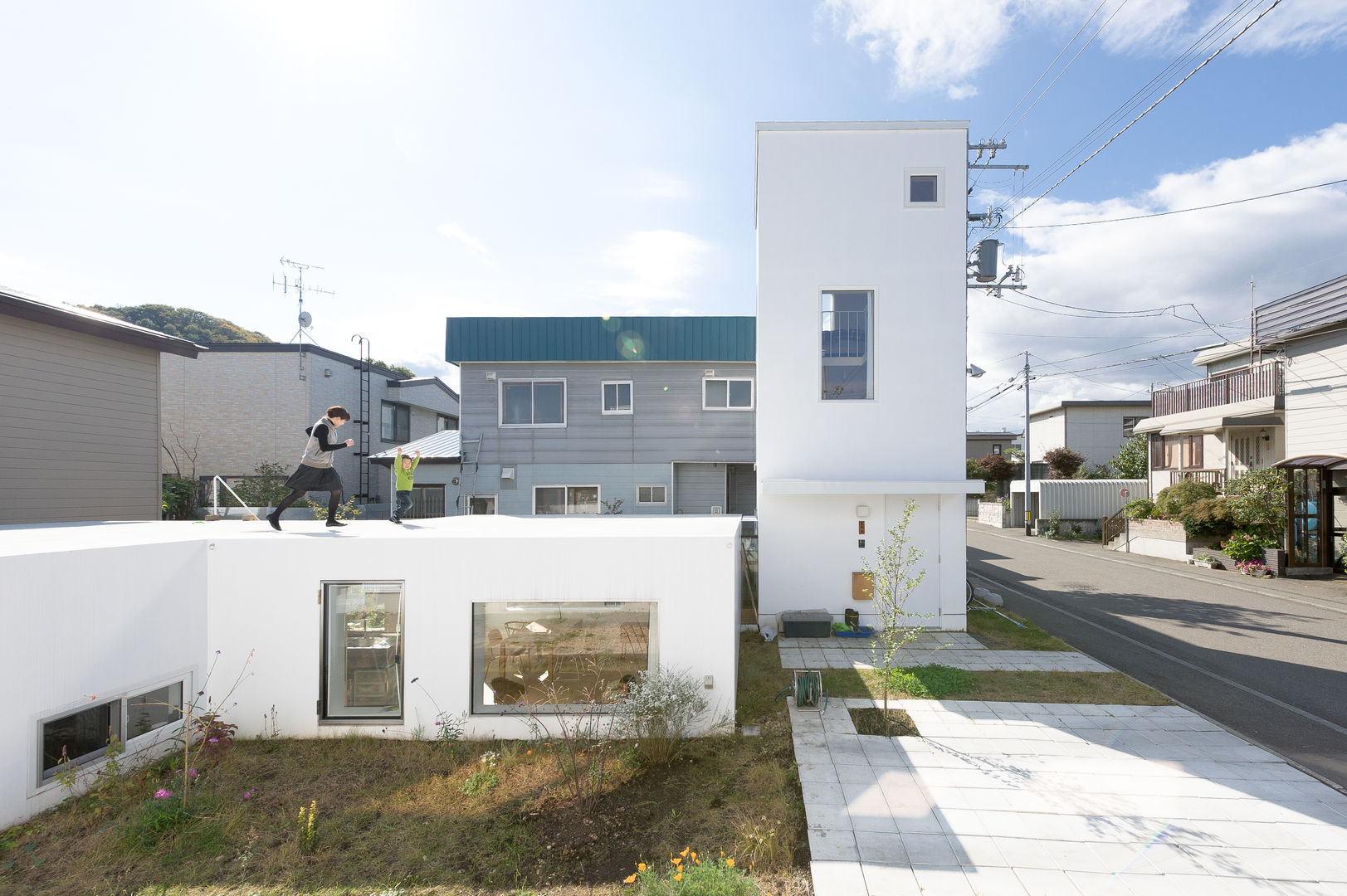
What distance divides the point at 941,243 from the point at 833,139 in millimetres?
2787

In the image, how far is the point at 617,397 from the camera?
51.2ft

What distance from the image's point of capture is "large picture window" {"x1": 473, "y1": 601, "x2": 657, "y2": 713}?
20.6 ft

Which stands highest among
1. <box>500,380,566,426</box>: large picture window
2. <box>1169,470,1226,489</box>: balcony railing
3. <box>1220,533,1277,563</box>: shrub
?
<box>500,380,566,426</box>: large picture window

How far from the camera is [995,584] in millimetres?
15195

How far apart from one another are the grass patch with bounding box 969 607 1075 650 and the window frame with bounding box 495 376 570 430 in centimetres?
1076

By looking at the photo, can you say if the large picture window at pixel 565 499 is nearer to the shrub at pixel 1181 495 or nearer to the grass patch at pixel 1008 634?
the grass patch at pixel 1008 634

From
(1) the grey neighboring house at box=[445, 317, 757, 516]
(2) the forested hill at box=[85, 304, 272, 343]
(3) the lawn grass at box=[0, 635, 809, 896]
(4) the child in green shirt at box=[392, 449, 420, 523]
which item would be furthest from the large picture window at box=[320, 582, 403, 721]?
(2) the forested hill at box=[85, 304, 272, 343]

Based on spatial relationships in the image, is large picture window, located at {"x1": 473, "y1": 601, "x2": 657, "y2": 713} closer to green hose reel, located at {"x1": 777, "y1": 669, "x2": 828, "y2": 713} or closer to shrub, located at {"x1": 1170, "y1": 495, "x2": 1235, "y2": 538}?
green hose reel, located at {"x1": 777, "y1": 669, "x2": 828, "y2": 713}

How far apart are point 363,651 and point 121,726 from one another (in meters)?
2.01

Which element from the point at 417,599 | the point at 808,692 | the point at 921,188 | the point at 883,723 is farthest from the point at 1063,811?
the point at 921,188

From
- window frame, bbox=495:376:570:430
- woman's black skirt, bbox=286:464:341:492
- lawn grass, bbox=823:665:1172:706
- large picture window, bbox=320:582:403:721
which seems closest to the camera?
large picture window, bbox=320:582:403:721

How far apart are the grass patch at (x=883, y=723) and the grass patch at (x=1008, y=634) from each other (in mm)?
3721

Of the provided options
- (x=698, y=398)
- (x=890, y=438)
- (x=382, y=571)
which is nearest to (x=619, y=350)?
(x=698, y=398)

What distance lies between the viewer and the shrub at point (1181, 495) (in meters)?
19.0
